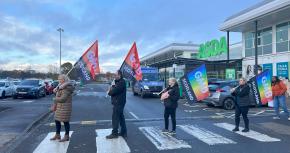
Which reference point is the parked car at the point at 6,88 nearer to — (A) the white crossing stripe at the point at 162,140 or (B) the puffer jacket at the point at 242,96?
(A) the white crossing stripe at the point at 162,140

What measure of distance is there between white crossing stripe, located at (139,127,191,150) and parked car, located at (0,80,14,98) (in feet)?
77.7

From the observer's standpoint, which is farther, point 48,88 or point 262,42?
point 48,88

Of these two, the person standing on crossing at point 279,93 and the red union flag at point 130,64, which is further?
the red union flag at point 130,64

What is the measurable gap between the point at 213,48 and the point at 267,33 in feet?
36.0

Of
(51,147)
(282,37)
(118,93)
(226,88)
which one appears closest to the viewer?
(51,147)

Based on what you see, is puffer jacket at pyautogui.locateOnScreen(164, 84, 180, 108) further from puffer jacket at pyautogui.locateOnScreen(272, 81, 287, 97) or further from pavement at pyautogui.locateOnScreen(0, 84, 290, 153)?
puffer jacket at pyautogui.locateOnScreen(272, 81, 287, 97)

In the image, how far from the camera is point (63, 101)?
9.59 meters

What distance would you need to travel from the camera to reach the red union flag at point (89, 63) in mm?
12242

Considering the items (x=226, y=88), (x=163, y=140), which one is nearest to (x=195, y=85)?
(x=163, y=140)

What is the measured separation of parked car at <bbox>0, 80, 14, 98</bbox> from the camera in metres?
32.5

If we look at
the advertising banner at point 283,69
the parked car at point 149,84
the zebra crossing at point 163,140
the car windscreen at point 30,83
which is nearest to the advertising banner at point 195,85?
the zebra crossing at point 163,140

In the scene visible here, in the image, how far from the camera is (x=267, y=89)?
44.0 feet

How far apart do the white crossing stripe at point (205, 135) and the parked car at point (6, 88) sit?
23672 mm

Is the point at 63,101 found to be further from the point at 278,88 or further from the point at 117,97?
the point at 278,88
